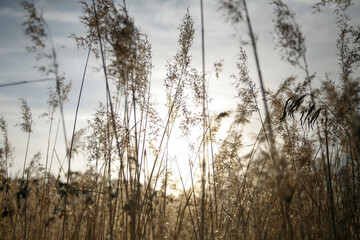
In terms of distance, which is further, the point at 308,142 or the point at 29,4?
the point at 308,142

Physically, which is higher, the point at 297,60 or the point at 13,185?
the point at 297,60

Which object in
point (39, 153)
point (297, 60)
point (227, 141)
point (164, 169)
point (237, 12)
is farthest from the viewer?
point (39, 153)

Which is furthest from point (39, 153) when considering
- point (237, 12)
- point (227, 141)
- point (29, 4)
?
point (237, 12)

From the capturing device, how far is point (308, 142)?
3.06 meters

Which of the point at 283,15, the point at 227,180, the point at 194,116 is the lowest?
the point at 227,180

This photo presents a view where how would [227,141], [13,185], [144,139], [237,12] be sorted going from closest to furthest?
[237,12]
[144,139]
[227,141]
[13,185]

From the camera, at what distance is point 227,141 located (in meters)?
3.49

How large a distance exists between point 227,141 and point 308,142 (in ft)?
3.35

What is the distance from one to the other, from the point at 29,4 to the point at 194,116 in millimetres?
2136

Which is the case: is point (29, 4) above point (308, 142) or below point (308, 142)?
above

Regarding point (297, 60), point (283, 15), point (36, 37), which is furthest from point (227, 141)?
point (36, 37)

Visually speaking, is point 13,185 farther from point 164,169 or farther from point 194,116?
point 194,116

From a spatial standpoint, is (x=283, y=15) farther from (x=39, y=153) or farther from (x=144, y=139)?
(x=39, y=153)

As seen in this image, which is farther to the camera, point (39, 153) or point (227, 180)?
point (39, 153)
